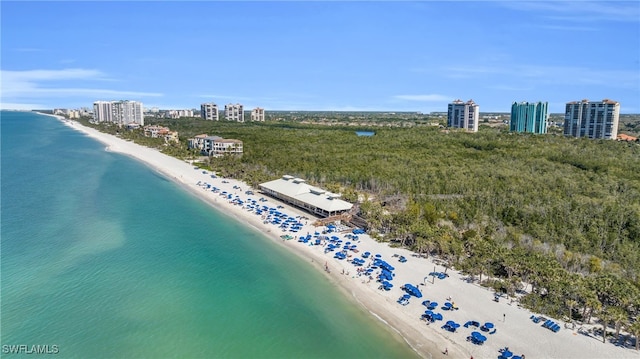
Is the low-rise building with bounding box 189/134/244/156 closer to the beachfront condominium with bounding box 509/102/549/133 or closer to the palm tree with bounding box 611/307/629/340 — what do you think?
the palm tree with bounding box 611/307/629/340

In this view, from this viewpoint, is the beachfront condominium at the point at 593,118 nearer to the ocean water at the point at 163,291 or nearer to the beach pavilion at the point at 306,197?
the beach pavilion at the point at 306,197

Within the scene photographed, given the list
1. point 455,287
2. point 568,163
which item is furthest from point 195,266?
point 568,163

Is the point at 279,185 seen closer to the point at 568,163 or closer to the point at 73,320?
the point at 73,320

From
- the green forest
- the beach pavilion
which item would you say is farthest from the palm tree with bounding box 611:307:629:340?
the beach pavilion

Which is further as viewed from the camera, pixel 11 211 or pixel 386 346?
pixel 11 211

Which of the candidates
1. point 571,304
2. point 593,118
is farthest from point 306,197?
point 593,118

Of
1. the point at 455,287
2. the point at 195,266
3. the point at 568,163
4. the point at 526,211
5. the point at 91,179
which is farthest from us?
the point at 91,179
